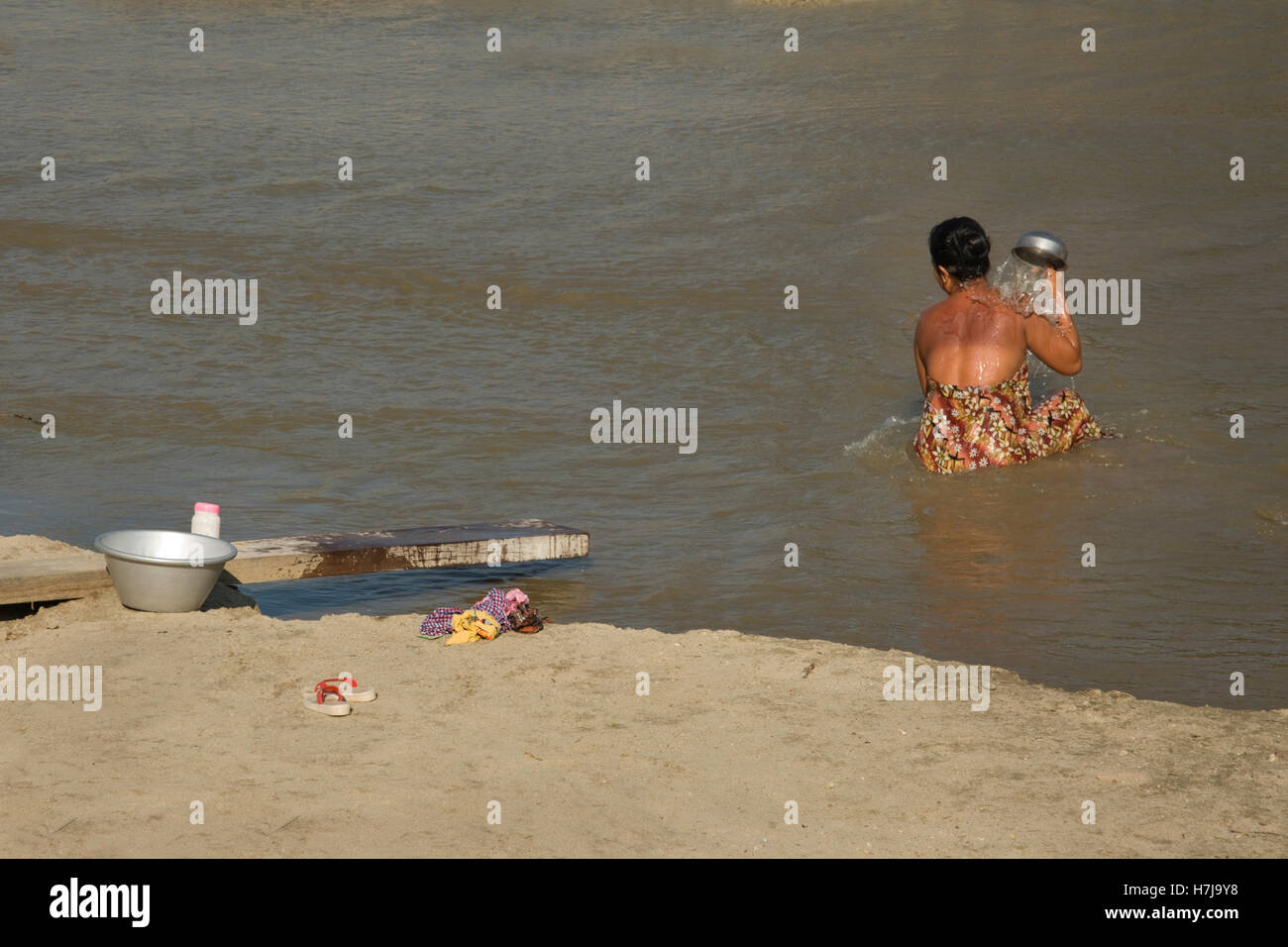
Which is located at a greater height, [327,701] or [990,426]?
[990,426]

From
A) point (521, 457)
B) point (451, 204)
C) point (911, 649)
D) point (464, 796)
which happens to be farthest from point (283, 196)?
point (464, 796)

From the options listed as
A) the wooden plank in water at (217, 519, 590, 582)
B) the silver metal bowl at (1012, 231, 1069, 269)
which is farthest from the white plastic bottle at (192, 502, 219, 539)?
the silver metal bowl at (1012, 231, 1069, 269)

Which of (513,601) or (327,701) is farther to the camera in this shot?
(513,601)

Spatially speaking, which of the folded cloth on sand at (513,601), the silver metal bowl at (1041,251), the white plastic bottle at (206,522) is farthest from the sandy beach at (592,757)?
the silver metal bowl at (1041,251)

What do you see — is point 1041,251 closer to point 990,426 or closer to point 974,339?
point 974,339

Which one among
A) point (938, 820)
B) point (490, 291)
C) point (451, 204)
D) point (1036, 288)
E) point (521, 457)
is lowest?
point (938, 820)

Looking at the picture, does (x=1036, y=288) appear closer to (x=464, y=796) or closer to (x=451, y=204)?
(x=464, y=796)

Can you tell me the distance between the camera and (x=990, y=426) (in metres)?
6.84

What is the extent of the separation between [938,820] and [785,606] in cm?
199

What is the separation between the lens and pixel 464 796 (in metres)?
3.74

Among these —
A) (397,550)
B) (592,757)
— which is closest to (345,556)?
(397,550)

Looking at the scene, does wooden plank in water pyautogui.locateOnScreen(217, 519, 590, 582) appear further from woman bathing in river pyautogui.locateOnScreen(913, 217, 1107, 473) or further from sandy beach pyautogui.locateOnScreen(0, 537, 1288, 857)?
woman bathing in river pyautogui.locateOnScreen(913, 217, 1107, 473)

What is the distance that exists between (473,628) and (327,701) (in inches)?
25.8

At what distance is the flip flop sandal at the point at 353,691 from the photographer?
4297 mm
